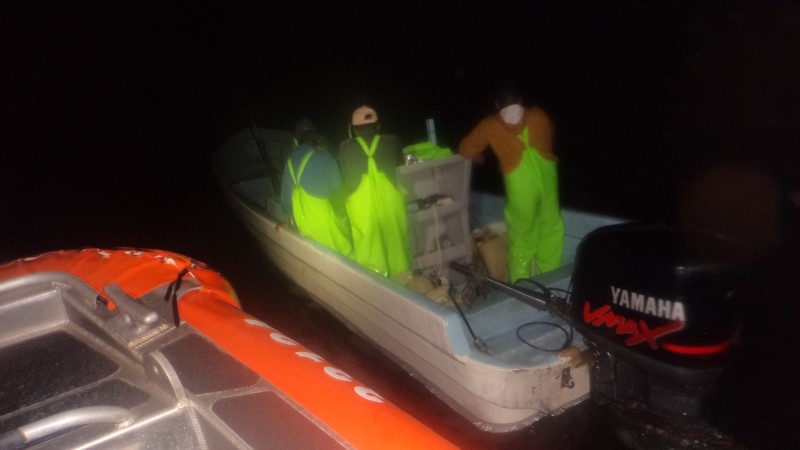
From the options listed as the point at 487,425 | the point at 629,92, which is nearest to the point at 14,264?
the point at 487,425

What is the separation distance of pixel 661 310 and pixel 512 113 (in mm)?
1870

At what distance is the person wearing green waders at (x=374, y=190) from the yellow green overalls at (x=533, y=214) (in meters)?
0.82

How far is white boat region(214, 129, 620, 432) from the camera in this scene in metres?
2.79

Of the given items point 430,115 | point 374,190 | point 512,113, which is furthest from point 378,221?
point 430,115

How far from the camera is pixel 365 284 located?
346 cm

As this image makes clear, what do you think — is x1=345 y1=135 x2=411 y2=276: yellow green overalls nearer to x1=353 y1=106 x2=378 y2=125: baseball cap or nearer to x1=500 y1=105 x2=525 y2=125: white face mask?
x1=353 y1=106 x2=378 y2=125: baseball cap

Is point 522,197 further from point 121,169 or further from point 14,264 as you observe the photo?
point 121,169

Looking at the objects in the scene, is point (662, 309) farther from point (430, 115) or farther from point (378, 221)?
point (430, 115)

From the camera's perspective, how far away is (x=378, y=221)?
3879 millimetres

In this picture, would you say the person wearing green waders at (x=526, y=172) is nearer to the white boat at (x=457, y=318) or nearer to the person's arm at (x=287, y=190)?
the white boat at (x=457, y=318)

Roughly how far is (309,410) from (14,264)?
7.37ft

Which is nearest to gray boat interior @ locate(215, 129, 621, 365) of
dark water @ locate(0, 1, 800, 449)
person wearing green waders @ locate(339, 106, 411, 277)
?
person wearing green waders @ locate(339, 106, 411, 277)

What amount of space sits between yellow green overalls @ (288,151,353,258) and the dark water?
78 cm

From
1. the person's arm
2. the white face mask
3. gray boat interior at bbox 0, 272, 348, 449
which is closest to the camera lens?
gray boat interior at bbox 0, 272, 348, 449
